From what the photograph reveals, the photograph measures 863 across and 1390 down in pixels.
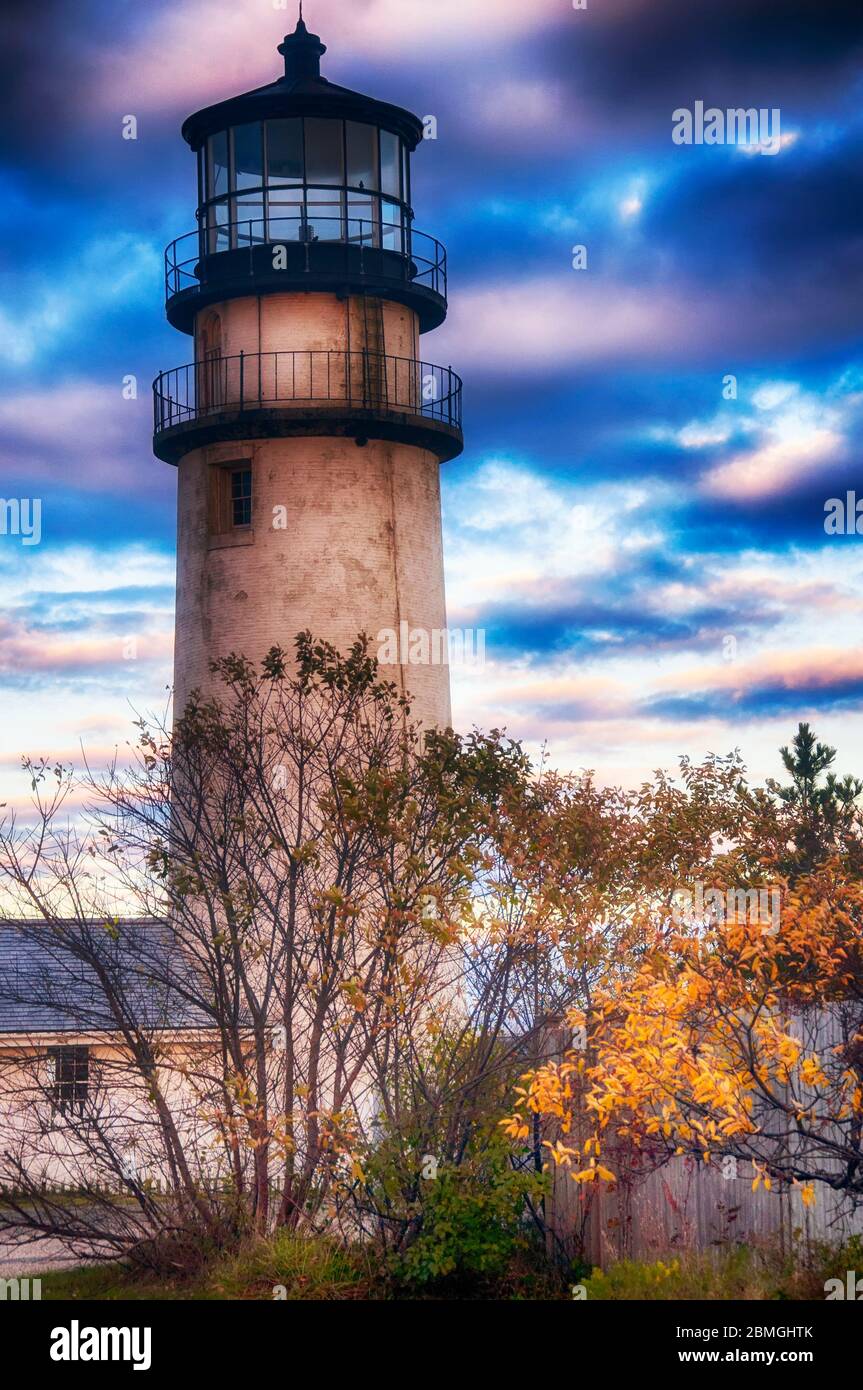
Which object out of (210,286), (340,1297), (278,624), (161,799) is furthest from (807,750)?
(340,1297)

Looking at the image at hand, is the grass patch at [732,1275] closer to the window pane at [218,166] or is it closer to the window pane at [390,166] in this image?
the window pane at [390,166]

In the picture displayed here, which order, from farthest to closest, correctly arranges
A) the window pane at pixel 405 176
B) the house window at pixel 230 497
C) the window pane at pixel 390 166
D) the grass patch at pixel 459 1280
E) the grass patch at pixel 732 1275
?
the window pane at pixel 405 176
the window pane at pixel 390 166
the house window at pixel 230 497
the grass patch at pixel 459 1280
the grass patch at pixel 732 1275

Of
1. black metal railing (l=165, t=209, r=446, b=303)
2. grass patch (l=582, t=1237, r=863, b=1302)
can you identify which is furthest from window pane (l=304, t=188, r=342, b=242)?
grass patch (l=582, t=1237, r=863, b=1302)

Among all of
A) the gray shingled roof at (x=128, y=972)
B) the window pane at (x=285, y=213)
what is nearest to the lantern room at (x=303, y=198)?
the window pane at (x=285, y=213)

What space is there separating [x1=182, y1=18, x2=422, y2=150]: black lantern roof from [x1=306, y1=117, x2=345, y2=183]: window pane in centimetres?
19

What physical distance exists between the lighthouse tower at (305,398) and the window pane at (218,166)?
35 millimetres

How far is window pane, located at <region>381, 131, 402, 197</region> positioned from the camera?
33188 millimetres

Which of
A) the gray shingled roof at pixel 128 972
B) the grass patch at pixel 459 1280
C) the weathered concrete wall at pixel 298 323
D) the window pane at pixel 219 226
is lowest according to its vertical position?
the grass patch at pixel 459 1280

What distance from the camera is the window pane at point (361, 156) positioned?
32.9 meters

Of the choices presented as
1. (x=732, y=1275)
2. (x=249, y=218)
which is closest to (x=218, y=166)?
(x=249, y=218)

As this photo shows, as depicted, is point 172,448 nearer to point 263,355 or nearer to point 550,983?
point 263,355

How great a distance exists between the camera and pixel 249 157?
32.9m

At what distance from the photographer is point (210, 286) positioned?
32750 millimetres
